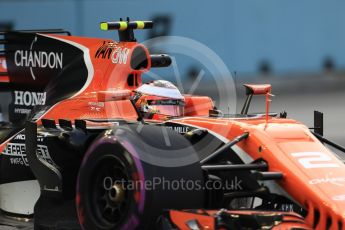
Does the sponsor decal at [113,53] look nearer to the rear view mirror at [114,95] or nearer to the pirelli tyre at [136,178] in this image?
the rear view mirror at [114,95]

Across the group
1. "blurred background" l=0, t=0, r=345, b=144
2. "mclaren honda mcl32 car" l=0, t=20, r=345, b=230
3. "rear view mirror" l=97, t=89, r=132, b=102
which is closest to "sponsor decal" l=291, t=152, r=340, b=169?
"mclaren honda mcl32 car" l=0, t=20, r=345, b=230

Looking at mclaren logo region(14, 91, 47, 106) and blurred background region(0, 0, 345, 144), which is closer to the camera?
mclaren logo region(14, 91, 47, 106)

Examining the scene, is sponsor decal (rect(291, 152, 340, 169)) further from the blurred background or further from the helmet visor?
the blurred background

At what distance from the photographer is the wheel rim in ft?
21.4

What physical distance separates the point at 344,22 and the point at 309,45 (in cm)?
126

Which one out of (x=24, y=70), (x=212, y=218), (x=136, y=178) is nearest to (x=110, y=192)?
(x=136, y=178)

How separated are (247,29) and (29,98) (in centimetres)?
1429

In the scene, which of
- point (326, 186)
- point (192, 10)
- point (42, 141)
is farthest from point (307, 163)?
point (192, 10)

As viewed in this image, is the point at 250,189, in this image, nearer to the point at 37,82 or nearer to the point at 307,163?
the point at 307,163

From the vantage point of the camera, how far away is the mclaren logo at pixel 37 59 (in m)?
8.71

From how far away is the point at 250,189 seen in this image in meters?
6.71

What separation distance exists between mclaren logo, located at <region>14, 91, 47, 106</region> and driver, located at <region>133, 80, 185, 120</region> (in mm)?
1098

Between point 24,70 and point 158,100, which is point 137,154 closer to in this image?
point 158,100

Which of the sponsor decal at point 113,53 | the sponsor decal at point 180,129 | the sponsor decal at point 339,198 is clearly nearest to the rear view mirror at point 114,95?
the sponsor decal at point 113,53
